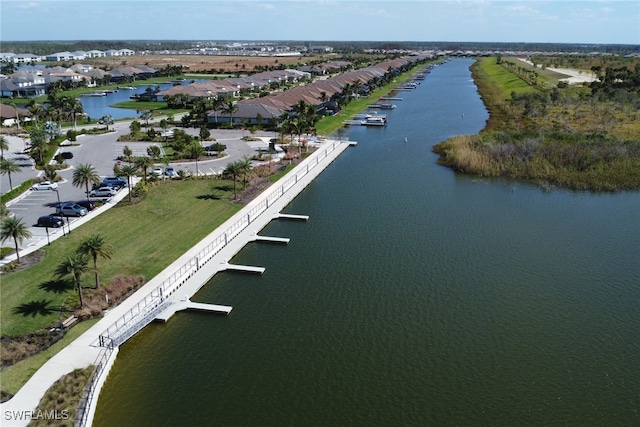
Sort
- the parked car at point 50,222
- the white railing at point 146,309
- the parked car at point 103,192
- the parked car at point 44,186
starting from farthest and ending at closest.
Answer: the parked car at point 44,186, the parked car at point 103,192, the parked car at point 50,222, the white railing at point 146,309

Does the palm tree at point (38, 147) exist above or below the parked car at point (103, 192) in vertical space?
above

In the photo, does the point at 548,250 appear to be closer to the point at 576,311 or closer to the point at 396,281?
the point at 576,311

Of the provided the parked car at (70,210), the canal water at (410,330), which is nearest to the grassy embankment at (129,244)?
the parked car at (70,210)

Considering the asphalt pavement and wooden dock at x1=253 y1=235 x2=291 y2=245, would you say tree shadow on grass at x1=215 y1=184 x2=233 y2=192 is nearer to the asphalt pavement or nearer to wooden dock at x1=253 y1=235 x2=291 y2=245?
the asphalt pavement

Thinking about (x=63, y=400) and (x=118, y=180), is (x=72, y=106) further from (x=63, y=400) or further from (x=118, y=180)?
(x=63, y=400)

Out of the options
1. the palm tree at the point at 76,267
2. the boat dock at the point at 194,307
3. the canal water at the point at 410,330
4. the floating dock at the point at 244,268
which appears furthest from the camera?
the floating dock at the point at 244,268

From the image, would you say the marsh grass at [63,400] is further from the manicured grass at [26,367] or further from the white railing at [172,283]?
the white railing at [172,283]

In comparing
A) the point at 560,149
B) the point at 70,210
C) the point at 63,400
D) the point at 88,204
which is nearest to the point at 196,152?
the point at 88,204
